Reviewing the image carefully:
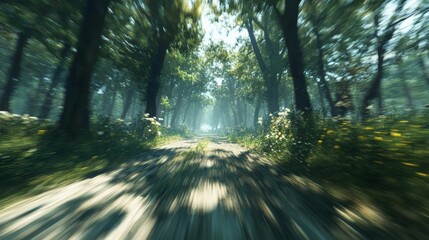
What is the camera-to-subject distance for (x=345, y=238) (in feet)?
9.50

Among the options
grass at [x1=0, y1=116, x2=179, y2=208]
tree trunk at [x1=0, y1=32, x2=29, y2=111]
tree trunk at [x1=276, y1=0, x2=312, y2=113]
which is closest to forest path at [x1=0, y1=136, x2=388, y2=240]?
grass at [x1=0, y1=116, x2=179, y2=208]

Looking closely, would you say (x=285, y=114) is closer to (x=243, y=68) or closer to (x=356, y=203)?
(x=356, y=203)

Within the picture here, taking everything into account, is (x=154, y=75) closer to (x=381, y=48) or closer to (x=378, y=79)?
(x=378, y=79)

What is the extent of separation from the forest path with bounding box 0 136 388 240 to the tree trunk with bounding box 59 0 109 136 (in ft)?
19.0

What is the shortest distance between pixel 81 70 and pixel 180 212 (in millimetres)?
8828

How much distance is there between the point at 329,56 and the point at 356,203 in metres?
20.0

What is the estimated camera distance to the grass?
15.9ft

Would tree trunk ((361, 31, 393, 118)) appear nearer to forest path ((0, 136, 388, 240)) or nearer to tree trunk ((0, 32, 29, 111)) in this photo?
forest path ((0, 136, 388, 240))

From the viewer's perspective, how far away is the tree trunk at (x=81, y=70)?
1009 centimetres

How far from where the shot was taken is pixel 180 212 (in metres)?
3.56

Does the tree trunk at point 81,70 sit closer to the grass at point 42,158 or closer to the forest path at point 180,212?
the grass at point 42,158

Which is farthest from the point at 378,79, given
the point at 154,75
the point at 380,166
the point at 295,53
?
the point at 154,75

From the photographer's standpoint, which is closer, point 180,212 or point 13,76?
point 180,212

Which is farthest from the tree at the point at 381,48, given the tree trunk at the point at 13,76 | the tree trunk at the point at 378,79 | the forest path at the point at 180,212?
the tree trunk at the point at 13,76
